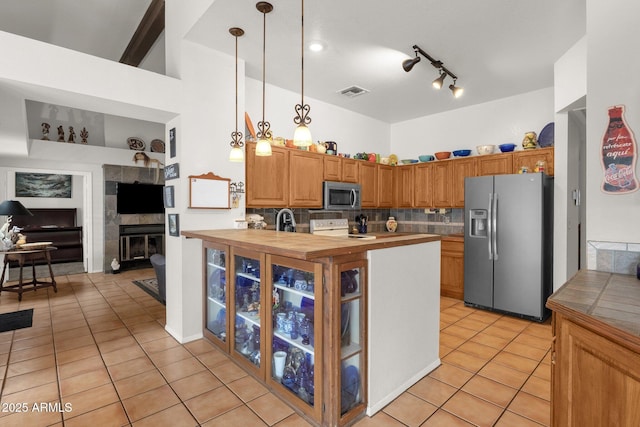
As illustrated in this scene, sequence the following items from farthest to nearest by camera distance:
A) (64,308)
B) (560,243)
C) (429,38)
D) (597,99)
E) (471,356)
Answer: (64,308) → (560,243) → (429,38) → (471,356) → (597,99)

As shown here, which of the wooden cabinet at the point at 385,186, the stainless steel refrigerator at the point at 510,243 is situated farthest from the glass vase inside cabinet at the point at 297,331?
the wooden cabinet at the point at 385,186

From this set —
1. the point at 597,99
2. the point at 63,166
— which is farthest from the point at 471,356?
the point at 63,166

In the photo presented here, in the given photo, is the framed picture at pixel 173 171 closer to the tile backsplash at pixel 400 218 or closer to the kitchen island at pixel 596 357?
the tile backsplash at pixel 400 218

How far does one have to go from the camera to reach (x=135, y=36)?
411 centimetres

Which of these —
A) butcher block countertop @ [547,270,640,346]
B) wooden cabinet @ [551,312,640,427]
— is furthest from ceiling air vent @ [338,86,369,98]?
wooden cabinet @ [551,312,640,427]

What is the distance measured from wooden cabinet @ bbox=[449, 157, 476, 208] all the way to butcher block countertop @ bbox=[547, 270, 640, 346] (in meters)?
3.05

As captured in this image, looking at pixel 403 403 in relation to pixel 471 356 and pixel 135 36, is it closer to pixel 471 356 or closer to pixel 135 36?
pixel 471 356

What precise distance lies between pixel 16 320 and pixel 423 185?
5628 mm

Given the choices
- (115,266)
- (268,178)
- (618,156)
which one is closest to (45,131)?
(115,266)

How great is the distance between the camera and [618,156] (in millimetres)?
1780

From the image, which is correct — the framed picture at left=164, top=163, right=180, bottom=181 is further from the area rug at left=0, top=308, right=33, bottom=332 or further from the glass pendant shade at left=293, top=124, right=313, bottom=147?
the area rug at left=0, top=308, right=33, bottom=332

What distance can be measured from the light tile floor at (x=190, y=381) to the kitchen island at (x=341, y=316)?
0.41ft

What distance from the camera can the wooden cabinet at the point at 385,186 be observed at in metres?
5.27

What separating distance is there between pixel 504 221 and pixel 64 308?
18.4 ft
